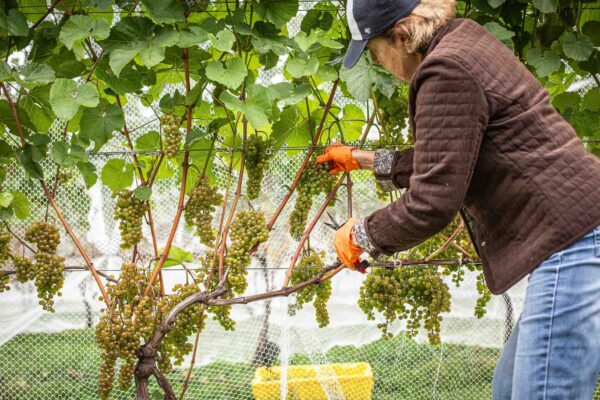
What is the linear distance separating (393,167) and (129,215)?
0.90m

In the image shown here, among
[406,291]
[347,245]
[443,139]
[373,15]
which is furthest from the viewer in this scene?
[406,291]

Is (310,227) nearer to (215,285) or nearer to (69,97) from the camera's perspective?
(215,285)

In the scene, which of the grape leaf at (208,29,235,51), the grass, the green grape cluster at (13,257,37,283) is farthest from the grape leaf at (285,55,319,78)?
the grass

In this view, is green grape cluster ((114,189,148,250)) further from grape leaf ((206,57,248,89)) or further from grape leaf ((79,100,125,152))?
grape leaf ((206,57,248,89))

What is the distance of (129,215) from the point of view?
7.98ft

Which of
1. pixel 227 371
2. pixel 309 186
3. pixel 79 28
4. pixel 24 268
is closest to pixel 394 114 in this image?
pixel 309 186

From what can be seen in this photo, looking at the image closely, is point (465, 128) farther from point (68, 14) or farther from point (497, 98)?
point (68, 14)

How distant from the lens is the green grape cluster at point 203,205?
8.11 ft

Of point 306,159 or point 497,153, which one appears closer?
point 497,153

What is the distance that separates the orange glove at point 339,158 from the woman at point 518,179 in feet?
2.42

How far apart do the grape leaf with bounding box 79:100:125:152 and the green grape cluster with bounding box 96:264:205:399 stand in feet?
1.43

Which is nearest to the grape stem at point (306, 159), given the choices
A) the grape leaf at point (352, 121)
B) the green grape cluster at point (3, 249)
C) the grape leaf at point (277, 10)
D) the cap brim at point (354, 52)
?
the grape leaf at point (352, 121)

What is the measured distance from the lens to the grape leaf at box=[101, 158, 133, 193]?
8.60 feet

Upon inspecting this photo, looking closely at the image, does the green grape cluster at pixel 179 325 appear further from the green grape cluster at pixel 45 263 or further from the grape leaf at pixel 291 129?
the grape leaf at pixel 291 129
